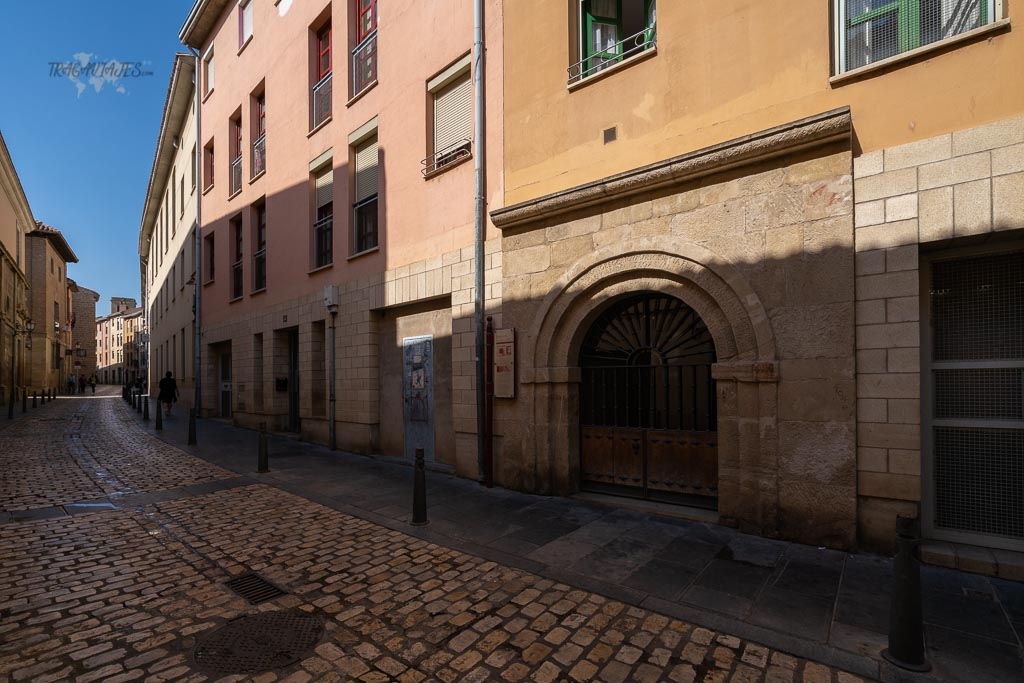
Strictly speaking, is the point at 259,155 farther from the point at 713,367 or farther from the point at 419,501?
the point at 713,367

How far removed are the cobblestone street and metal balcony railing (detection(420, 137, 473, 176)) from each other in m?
5.65

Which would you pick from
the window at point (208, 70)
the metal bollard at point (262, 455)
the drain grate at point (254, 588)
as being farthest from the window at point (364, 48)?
the window at point (208, 70)

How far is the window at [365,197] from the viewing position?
10055 millimetres

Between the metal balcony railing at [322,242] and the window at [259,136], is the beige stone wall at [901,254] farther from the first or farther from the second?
the window at [259,136]

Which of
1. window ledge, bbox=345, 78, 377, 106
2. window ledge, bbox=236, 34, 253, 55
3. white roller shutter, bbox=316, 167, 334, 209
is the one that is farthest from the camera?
window ledge, bbox=236, 34, 253, 55

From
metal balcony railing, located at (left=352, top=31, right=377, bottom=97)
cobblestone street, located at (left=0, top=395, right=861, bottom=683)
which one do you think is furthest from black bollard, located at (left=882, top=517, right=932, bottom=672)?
metal balcony railing, located at (left=352, top=31, right=377, bottom=97)

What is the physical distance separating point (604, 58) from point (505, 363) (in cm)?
427

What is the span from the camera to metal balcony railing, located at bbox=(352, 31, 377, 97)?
A: 10.0m

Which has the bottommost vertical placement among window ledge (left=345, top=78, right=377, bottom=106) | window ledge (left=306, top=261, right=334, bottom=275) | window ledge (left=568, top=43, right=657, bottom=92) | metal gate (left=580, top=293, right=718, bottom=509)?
metal gate (left=580, top=293, right=718, bottom=509)

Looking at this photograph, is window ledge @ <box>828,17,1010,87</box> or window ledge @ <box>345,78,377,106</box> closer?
window ledge @ <box>828,17,1010,87</box>

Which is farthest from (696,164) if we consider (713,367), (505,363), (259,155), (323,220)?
(259,155)

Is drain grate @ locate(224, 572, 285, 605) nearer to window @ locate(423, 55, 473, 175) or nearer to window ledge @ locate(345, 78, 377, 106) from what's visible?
window @ locate(423, 55, 473, 175)

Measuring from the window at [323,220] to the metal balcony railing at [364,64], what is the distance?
1947 millimetres

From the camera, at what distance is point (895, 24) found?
4527 mm
